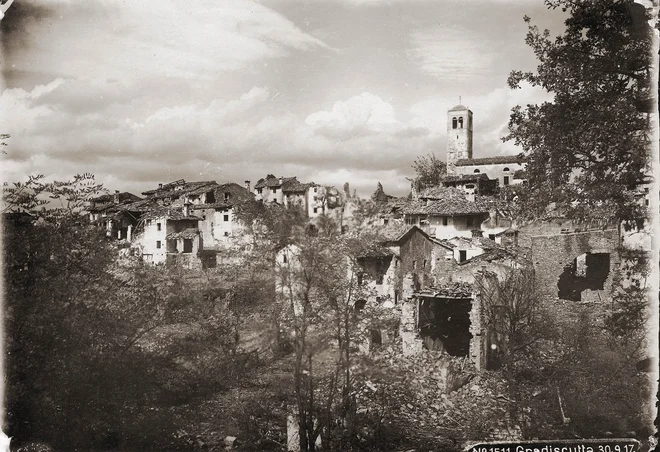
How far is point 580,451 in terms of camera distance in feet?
24.1

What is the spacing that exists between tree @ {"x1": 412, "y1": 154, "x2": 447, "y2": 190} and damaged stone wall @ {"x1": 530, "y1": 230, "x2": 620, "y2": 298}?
1041 inches

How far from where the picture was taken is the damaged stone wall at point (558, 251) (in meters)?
15.8

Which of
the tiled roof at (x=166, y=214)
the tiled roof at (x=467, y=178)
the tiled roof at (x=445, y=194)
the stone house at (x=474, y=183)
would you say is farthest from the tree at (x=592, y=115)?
the tiled roof at (x=467, y=178)

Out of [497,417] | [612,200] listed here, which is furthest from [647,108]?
[497,417]

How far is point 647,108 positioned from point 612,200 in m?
1.71

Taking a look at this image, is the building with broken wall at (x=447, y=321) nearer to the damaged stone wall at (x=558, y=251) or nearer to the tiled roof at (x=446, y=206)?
the damaged stone wall at (x=558, y=251)

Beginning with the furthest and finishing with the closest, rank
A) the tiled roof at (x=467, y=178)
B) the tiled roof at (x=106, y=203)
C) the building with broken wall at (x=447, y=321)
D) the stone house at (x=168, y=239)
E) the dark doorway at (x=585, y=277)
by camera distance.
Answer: the tiled roof at (x=467, y=178)
the dark doorway at (x=585, y=277)
the building with broken wall at (x=447, y=321)
the stone house at (x=168, y=239)
the tiled roof at (x=106, y=203)

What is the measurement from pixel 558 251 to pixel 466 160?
2794 centimetres

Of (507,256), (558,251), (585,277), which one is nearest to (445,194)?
(585,277)

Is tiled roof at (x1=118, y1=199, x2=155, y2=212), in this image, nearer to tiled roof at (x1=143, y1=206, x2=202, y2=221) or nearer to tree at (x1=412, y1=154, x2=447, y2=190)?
tiled roof at (x1=143, y1=206, x2=202, y2=221)

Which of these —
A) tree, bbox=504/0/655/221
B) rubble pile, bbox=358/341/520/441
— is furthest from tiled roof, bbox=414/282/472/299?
tree, bbox=504/0/655/221

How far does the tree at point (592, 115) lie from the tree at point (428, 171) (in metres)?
33.3

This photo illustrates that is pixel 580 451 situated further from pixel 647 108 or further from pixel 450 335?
pixel 450 335

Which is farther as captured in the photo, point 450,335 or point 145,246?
point 450,335
